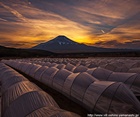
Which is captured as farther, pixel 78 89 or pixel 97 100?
pixel 78 89

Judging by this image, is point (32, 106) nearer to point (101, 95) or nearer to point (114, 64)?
point (101, 95)

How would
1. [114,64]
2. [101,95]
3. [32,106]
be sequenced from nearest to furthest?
[32,106] → [101,95] → [114,64]

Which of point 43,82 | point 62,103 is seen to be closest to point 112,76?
point 62,103

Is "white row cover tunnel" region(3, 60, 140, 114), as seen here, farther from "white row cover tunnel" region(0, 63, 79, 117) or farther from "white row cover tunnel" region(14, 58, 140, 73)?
"white row cover tunnel" region(14, 58, 140, 73)

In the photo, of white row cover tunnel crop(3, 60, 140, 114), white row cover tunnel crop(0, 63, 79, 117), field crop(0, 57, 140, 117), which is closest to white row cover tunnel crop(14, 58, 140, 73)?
field crop(0, 57, 140, 117)

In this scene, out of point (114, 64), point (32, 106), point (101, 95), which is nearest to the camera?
point (32, 106)

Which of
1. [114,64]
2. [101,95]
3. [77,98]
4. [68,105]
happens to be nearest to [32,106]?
[101,95]

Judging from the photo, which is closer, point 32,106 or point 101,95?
point 32,106

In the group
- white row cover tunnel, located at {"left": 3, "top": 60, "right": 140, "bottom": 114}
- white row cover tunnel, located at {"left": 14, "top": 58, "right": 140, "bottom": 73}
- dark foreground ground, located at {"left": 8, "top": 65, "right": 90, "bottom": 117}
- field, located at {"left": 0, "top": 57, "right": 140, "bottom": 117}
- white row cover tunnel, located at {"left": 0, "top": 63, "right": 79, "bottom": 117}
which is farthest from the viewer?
white row cover tunnel, located at {"left": 14, "top": 58, "right": 140, "bottom": 73}

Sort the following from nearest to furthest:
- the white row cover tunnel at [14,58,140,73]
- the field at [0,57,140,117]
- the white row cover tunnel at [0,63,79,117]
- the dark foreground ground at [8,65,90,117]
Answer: the white row cover tunnel at [0,63,79,117] < the field at [0,57,140,117] < the dark foreground ground at [8,65,90,117] < the white row cover tunnel at [14,58,140,73]

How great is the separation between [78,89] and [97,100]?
3.71m

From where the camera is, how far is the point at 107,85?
12.9 m

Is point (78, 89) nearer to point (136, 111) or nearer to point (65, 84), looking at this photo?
point (65, 84)

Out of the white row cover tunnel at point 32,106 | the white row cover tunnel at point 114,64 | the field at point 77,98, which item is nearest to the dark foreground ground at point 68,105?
the field at point 77,98
